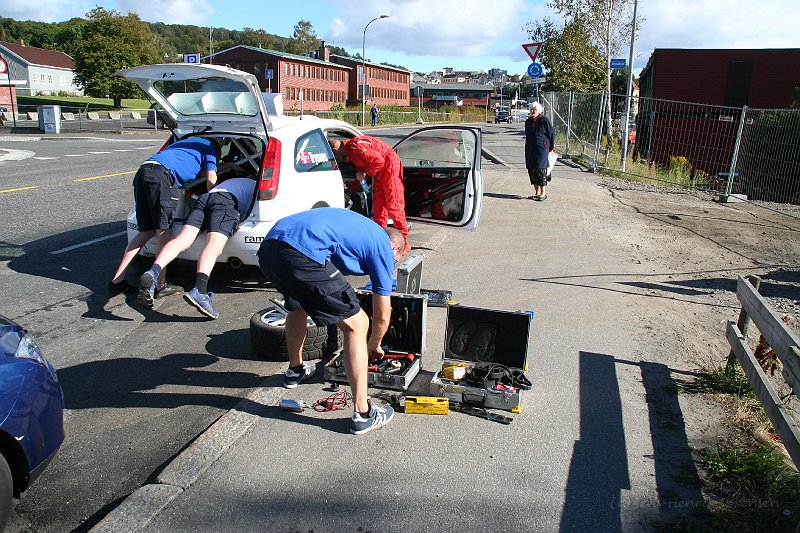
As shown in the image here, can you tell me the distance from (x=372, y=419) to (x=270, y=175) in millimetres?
3201

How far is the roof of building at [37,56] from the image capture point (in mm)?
88875

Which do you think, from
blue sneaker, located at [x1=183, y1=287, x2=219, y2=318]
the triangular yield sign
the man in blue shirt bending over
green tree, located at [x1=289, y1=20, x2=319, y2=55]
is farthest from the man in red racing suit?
green tree, located at [x1=289, y1=20, x2=319, y2=55]

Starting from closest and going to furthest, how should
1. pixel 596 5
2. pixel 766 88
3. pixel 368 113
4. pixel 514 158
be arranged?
pixel 514 158
pixel 596 5
pixel 766 88
pixel 368 113

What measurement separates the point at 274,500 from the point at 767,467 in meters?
2.58

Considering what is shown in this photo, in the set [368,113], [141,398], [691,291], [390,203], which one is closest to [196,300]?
[141,398]

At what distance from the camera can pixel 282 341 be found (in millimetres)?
4984

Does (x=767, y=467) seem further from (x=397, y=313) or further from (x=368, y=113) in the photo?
(x=368, y=113)

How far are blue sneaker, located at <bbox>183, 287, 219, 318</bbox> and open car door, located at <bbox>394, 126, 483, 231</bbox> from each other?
3251mm

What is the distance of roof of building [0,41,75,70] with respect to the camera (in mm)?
88875

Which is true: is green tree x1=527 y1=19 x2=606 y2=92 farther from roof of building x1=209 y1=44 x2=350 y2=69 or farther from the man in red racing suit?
roof of building x1=209 y1=44 x2=350 y2=69

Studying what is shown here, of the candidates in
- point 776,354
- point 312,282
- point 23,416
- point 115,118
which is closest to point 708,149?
point 776,354

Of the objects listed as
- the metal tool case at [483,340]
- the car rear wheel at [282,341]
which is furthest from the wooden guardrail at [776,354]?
the car rear wheel at [282,341]

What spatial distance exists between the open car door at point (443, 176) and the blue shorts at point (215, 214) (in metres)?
2.71

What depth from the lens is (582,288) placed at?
7.02 m
